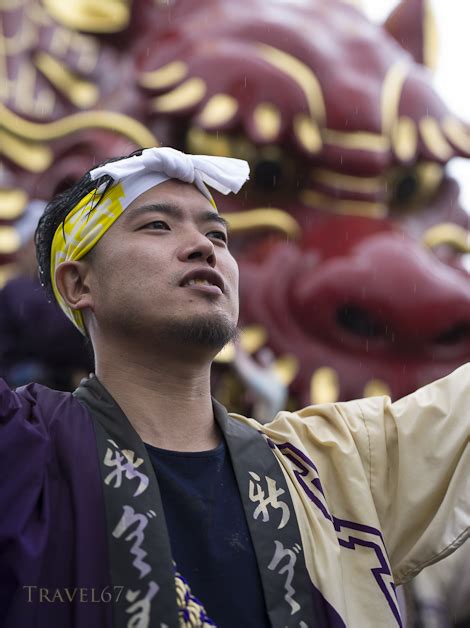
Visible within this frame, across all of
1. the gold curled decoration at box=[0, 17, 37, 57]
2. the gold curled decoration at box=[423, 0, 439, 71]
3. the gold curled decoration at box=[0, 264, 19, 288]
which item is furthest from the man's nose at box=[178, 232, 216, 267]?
the gold curled decoration at box=[423, 0, 439, 71]

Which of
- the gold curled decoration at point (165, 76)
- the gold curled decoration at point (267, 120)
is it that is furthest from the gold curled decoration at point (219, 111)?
the gold curled decoration at point (165, 76)

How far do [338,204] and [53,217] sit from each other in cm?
408

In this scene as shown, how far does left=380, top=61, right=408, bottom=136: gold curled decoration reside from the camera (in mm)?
6074

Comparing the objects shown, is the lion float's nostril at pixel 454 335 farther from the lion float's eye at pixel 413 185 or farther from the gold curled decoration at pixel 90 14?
the gold curled decoration at pixel 90 14

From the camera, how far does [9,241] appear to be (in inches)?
219

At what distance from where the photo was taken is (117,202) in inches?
81.6

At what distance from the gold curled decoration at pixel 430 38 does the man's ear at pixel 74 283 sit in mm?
5531

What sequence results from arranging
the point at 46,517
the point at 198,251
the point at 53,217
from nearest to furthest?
the point at 46,517, the point at 198,251, the point at 53,217

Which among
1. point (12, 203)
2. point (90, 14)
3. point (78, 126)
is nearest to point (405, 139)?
point (78, 126)

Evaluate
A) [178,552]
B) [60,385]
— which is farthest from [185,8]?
[178,552]

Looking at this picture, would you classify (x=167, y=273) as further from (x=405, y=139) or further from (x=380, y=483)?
(x=405, y=139)

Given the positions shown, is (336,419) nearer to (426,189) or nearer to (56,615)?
(56,615)

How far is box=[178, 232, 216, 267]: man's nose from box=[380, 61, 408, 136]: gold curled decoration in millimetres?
4265

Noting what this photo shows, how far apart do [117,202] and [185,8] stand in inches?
186
